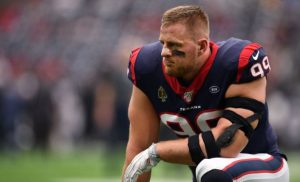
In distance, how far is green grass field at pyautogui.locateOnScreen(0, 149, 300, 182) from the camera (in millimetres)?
10133

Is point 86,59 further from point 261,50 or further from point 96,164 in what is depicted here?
point 261,50

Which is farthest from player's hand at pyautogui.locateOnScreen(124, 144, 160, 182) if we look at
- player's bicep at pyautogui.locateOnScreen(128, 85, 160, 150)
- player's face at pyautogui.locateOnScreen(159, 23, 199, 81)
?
player's face at pyautogui.locateOnScreen(159, 23, 199, 81)

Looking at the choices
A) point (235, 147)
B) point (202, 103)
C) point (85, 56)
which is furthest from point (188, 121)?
point (85, 56)

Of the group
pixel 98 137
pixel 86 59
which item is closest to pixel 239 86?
pixel 98 137

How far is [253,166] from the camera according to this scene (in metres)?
4.23

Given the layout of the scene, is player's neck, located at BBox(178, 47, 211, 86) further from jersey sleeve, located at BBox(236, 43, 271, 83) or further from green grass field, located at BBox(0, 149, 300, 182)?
green grass field, located at BBox(0, 149, 300, 182)

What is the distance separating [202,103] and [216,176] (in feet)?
1.90

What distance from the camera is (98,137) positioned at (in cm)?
1636

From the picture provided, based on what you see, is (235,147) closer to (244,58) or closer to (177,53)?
(244,58)

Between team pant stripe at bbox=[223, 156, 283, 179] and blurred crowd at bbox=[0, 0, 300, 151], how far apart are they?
22.2ft

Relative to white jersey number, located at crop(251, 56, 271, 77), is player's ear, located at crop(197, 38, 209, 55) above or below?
above

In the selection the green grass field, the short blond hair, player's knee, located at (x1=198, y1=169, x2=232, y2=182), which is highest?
the short blond hair

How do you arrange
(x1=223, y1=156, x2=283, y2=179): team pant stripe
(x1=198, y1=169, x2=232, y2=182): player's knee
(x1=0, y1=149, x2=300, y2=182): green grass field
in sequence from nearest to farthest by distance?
1. (x1=198, y1=169, x2=232, y2=182): player's knee
2. (x1=223, y1=156, x2=283, y2=179): team pant stripe
3. (x1=0, y1=149, x2=300, y2=182): green grass field

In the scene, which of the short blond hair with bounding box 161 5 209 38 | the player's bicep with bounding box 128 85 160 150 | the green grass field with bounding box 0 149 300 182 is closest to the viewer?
the short blond hair with bounding box 161 5 209 38
